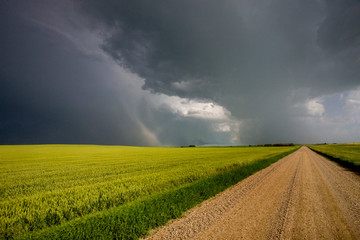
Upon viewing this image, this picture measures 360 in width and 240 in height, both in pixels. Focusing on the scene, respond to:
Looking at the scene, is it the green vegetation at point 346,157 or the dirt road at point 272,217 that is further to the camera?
the green vegetation at point 346,157

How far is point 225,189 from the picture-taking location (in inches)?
439

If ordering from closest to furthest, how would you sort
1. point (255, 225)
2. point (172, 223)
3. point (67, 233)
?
point (67, 233) < point (255, 225) < point (172, 223)

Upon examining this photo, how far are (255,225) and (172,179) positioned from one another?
6908mm

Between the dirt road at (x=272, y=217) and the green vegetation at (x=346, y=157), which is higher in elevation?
the dirt road at (x=272, y=217)

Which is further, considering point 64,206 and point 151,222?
point 64,206

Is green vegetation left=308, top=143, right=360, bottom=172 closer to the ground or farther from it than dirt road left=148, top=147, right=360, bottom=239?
closer to the ground

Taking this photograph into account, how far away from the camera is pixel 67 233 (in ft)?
15.3

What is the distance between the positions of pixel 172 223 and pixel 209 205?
2545 millimetres

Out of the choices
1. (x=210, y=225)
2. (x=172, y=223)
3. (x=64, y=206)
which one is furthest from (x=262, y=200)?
(x=64, y=206)

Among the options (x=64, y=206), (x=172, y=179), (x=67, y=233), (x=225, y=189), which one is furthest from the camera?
(x=172, y=179)

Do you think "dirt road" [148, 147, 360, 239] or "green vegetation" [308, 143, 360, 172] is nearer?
"dirt road" [148, 147, 360, 239]

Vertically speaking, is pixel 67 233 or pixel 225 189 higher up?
pixel 67 233

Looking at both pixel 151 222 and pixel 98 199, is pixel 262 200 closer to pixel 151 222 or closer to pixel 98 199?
pixel 151 222

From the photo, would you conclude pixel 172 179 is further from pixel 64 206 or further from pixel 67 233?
pixel 67 233
